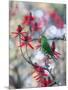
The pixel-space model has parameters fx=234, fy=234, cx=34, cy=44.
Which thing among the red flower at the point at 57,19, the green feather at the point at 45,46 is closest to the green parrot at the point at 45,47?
the green feather at the point at 45,46

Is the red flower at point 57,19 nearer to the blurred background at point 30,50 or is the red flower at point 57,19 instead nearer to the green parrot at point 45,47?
the blurred background at point 30,50

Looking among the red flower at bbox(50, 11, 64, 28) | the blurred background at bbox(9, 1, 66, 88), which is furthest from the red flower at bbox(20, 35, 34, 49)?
the red flower at bbox(50, 11, 64, 28)

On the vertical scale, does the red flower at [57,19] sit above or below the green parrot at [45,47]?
above

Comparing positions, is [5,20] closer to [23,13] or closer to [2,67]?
[23,13]

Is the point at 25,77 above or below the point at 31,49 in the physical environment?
below

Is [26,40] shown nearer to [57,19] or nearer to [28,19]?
[28,19]

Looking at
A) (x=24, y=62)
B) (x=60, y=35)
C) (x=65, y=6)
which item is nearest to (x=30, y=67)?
(x=24, y=62)
